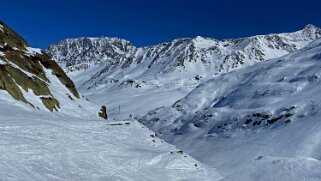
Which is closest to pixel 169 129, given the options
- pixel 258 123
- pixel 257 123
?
pixel 257 123

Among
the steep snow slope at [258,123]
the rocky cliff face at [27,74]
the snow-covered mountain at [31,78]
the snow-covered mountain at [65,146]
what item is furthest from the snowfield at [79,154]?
the steep snow slope at [258,123]

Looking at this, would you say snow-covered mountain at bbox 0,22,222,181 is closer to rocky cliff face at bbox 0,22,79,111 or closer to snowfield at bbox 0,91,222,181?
snowfield at bbox 0,91,222,181

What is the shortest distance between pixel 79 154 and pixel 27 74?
2342 cm

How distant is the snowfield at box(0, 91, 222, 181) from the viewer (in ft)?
66.0

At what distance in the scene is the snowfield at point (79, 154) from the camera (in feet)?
66.0

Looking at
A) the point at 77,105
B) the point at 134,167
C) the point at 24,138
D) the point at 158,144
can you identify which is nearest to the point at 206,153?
the point at 77,105

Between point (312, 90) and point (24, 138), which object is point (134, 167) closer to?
point (24, 138)

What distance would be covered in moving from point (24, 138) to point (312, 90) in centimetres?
5309

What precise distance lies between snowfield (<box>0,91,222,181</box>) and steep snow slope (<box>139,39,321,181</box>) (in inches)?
219

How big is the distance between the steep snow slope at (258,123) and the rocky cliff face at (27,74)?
18.0 m

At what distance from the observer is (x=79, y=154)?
2395 cm

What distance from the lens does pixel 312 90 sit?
67.2 metres

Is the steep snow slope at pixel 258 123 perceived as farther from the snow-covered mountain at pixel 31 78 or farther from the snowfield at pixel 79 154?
Result: the snow-covered mountain at pixel 31 78

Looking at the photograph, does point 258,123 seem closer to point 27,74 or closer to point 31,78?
point 31,78
